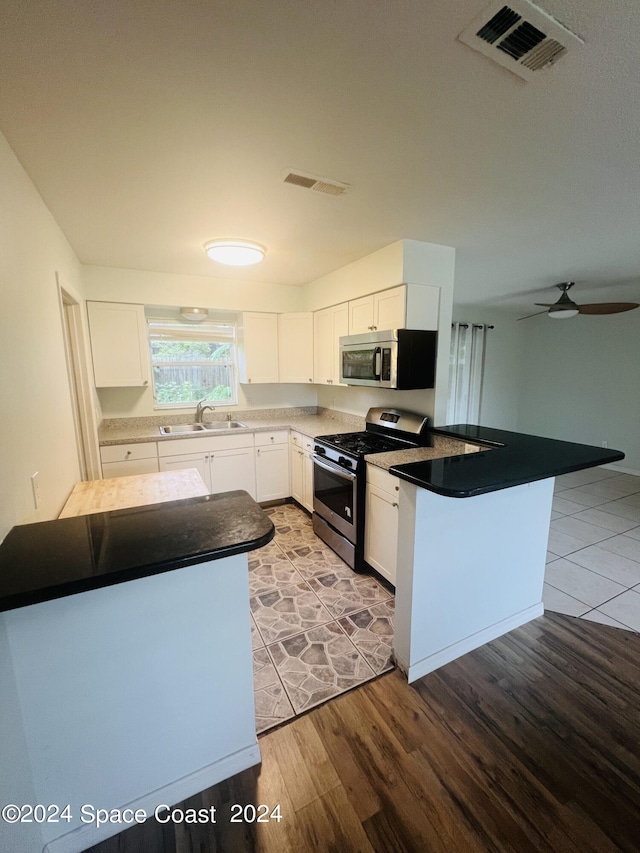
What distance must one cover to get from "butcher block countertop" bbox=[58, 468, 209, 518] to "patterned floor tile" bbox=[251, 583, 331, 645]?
96cm

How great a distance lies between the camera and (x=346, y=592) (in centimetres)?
251

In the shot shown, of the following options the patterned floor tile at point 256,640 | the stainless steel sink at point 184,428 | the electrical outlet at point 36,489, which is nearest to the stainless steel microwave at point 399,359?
the patterned floor tile at point 256,640

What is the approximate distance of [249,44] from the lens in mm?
970

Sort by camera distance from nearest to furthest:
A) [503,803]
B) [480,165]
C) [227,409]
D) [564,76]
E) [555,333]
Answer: [564,76] → [503,803] → [480,165] → [227,409] → [555,333]

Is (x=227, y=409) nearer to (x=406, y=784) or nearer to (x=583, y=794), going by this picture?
Answer: (x=406, y=784)

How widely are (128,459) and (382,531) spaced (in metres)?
2.37

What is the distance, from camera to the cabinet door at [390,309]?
2627 millimetres

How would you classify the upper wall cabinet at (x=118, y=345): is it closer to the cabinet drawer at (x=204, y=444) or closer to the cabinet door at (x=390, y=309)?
the cabinet drawer at (x=204, y=444)

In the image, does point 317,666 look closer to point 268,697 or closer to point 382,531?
point 268,697

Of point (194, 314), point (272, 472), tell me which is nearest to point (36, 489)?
point (272, 472)

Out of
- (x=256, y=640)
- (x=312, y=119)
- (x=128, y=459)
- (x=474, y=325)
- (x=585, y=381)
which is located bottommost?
(x=256, y=640)

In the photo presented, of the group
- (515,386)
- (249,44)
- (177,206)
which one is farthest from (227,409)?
(515,386)

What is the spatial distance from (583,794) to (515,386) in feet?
20.1

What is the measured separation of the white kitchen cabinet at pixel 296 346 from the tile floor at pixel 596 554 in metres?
2.94
